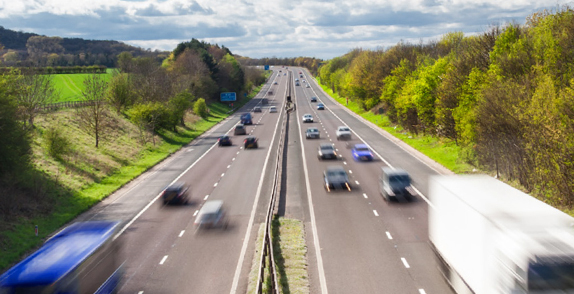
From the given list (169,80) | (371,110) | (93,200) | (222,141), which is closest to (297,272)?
(93,200)

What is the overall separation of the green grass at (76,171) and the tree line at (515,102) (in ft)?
88.3

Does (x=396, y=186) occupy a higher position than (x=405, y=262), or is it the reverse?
(x=396, y=186)

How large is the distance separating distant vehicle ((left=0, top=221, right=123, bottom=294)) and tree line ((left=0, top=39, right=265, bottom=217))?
11.7 meters

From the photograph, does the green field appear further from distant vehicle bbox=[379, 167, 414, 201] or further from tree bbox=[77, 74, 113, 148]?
distant vehicle bbox=[379, 167, 414, 201]

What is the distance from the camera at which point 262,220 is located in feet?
88.4

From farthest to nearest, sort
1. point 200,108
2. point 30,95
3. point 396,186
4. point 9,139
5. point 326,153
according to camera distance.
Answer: point 200,108, point 326,153, point 30,95, point 396,186, point 9,139

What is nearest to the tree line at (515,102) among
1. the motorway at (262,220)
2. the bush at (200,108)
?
the motorway at (262,220)

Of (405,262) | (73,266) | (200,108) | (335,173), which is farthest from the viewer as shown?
(200,108)

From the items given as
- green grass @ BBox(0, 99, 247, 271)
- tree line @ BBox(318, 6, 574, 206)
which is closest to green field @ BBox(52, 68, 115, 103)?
green grass @ BBox(0, 99, 247, 271)

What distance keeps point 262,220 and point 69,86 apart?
8135 cm

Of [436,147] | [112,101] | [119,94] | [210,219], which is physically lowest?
[210,219]

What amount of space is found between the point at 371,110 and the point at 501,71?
184ft

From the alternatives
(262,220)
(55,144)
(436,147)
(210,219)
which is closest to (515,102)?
(262,220)

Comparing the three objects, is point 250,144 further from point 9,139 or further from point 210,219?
point 210,219
